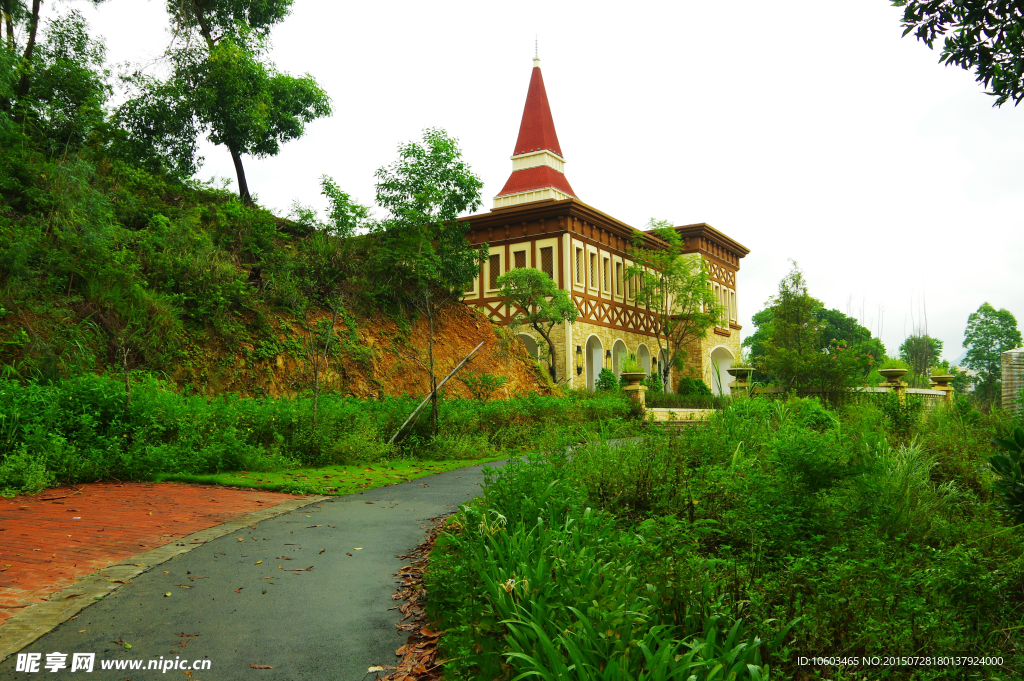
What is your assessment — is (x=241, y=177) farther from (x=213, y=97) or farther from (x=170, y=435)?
(x=170, y=435)

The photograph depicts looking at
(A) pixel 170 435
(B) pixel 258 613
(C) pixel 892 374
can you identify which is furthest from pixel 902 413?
(A) pixel 170 435

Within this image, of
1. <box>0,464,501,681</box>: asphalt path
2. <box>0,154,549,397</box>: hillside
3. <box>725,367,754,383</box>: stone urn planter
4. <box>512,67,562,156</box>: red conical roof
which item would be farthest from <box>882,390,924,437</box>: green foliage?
<box>512,67,562,156</box>: red conical roof

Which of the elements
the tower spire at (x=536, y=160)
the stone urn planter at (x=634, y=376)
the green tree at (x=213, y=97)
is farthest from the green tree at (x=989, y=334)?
the green tree at (x=213, y=97)

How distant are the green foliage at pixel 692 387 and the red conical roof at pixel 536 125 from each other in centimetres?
1182

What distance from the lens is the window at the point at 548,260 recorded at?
26938 millimetres

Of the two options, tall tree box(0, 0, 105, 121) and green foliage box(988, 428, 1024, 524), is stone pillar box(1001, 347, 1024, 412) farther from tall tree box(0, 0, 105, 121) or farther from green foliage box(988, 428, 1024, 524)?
tall tree box(0, 0, 105, 121)

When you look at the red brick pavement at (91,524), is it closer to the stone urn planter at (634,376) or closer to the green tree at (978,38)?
the green tree at (978,38)

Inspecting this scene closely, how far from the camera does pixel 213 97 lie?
17.5m

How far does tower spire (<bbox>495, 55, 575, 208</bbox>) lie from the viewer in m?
30.2

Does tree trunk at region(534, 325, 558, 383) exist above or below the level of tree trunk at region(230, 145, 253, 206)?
below

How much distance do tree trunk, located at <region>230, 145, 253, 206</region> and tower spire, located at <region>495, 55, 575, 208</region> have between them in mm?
12786

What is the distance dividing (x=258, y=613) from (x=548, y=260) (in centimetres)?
2354

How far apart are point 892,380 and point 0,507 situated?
62.9ft

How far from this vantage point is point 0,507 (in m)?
6.81
